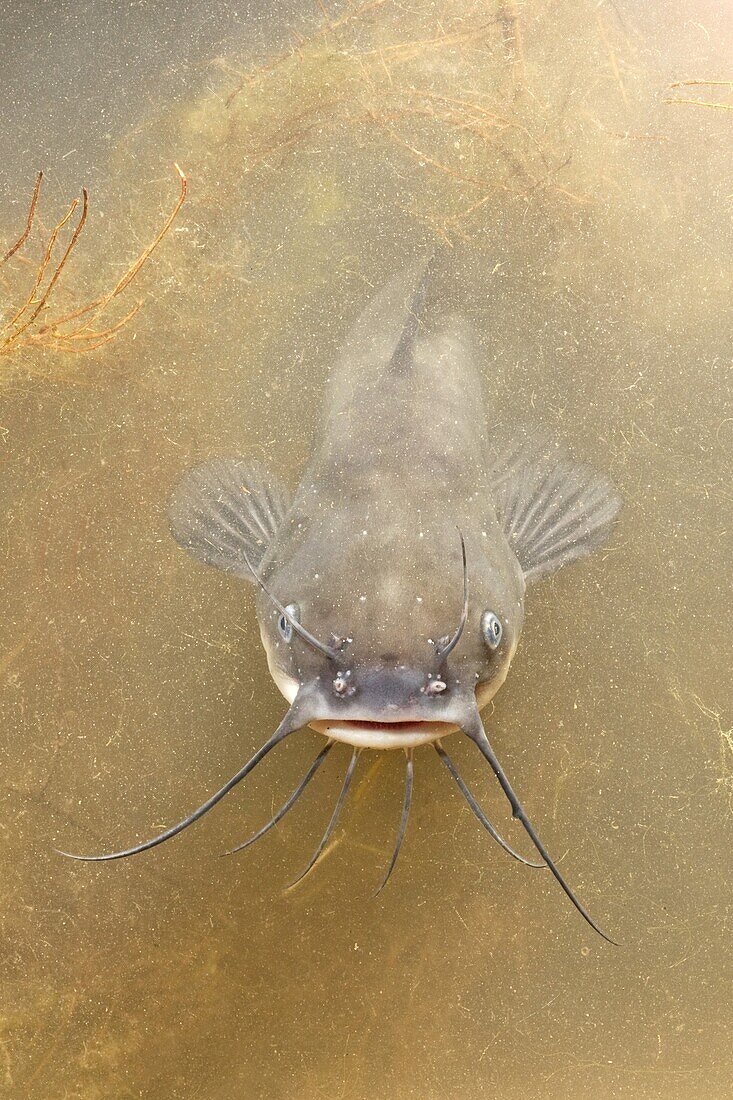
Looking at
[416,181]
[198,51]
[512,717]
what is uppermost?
[198,51]

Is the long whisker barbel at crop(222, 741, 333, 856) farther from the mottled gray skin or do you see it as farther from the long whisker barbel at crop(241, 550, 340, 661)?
the long whisker barbel at crop(241, 550, 340, 661)

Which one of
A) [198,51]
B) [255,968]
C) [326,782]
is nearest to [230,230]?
[198,51]

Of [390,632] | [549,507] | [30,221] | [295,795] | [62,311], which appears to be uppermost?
[30,221]

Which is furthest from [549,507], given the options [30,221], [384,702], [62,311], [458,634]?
[30,221]

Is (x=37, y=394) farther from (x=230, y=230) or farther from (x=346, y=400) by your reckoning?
(x=346, y=400)

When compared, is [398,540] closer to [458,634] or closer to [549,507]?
[458,634]

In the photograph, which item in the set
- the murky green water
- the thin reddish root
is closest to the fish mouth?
the murky green water
